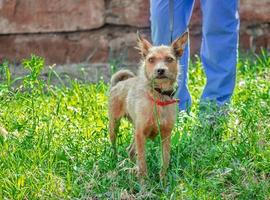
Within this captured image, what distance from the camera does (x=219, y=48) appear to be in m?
6.23

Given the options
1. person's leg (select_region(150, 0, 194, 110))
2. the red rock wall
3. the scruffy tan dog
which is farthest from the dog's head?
the red rock wall

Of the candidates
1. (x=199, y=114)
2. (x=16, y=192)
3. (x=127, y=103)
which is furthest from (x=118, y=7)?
(x=16, y=192)

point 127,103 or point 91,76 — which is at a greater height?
point 127,103

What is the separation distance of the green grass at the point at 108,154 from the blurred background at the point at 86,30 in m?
1.44

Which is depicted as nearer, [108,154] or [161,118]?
[161,118]

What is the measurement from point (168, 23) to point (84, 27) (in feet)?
6.52

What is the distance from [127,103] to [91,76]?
8.67ft

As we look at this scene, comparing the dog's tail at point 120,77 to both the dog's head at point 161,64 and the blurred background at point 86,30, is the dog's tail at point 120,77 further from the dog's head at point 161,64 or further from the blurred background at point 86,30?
the blurred background at point 86,30

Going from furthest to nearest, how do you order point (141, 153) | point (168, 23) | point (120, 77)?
1. point (168, 23)
2. point (120, 77)
3. point (141, 153)

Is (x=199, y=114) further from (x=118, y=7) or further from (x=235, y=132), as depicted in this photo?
(x=118, y=7)

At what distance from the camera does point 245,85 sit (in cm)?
708

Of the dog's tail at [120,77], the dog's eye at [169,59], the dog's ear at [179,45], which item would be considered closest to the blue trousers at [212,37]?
the dog's tail at [120,77]

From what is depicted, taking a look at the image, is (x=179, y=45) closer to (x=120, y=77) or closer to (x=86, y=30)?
(x=120, y=77)

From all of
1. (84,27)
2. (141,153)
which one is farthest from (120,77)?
(84,27)
